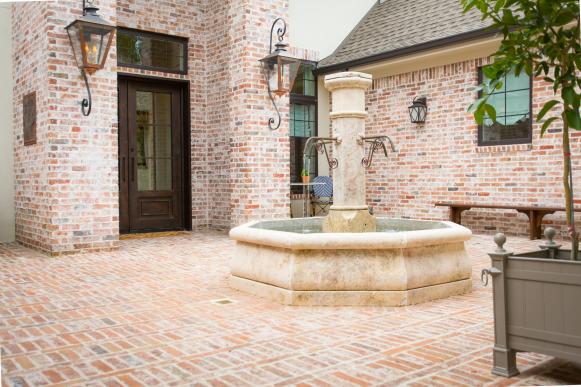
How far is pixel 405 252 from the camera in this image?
160 inches

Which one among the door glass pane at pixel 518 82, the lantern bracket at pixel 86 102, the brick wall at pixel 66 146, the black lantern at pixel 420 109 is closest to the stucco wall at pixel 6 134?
the brick wall at pixel 66 146

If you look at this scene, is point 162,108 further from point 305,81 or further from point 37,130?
point 305,81

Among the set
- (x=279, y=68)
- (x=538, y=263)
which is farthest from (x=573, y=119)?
(x=279, y=68)

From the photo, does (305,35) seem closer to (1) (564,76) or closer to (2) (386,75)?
(2) (386,75)

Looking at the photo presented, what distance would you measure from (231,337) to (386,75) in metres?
7.73

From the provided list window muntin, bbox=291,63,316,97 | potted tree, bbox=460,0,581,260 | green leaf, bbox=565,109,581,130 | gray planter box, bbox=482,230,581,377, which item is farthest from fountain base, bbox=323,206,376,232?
window muntin, bbox=291,63,316,97

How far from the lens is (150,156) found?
8703 mm

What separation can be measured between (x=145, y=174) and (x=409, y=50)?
4.81 meters

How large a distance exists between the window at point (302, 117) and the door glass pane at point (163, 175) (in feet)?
8.58

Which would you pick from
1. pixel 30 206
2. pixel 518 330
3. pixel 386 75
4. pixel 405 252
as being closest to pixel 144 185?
pixel 30 206

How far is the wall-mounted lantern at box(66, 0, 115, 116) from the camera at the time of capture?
20.7 ft

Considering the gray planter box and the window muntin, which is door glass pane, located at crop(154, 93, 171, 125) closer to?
the window muntin

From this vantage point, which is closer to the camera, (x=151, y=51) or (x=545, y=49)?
(x=545, y=49)

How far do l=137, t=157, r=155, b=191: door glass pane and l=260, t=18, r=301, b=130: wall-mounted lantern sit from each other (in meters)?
2.07
